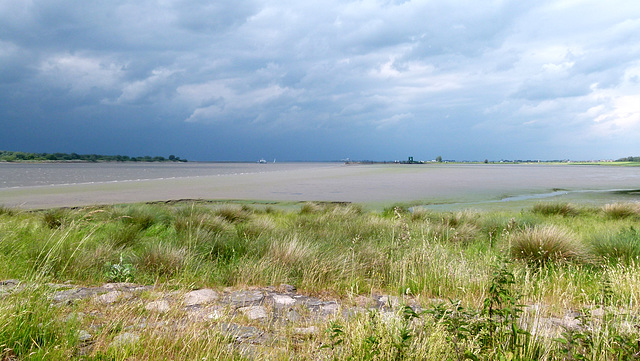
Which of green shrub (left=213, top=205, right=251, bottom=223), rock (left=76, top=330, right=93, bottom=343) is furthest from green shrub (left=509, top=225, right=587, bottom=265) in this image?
green shrub (left=213, top=205, right=251, bottom=223)

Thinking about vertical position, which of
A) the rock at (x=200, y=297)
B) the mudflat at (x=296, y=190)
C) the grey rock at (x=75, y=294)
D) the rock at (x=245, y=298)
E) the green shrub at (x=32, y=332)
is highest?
the green shrub at (x=32, y=332)

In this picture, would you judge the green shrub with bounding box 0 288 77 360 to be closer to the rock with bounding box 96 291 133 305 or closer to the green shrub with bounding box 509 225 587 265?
the rock with bounding box 96 291 133 305

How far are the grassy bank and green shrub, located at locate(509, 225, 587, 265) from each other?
24 millimetres

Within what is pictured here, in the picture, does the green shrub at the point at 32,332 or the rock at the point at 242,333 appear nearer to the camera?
the green shrub at the point at 32,332

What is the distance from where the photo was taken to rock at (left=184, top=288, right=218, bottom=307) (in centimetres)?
428

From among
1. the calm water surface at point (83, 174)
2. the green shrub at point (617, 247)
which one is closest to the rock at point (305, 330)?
the green shrub at point (617, 247)

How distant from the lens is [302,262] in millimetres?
5809

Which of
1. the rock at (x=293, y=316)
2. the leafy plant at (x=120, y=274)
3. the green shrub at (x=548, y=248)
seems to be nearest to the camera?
the rock at (x=293, y=316)

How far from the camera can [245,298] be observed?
4.48 metres

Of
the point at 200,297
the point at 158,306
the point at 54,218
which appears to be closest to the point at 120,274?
the point at 200,297

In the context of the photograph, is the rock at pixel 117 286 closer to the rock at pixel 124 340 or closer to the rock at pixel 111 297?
the rock at pixel 111 297

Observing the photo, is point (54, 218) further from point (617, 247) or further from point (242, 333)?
point (617, 247)

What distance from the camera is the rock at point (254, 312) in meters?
3.97

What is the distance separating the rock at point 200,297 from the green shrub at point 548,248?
17.7ft
